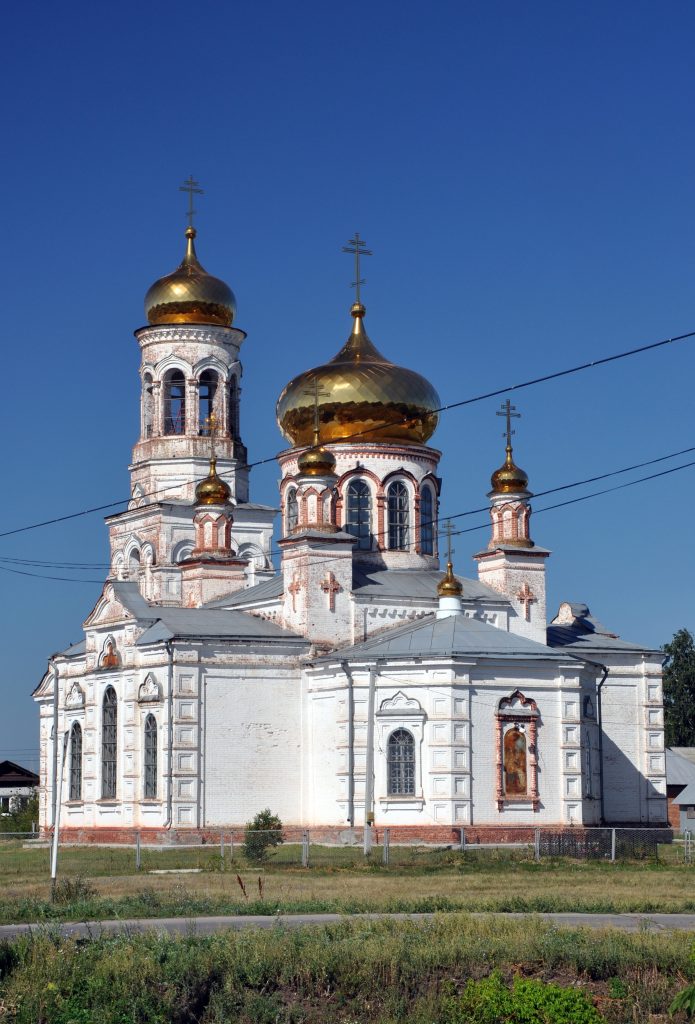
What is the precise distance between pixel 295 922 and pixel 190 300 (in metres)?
33.1

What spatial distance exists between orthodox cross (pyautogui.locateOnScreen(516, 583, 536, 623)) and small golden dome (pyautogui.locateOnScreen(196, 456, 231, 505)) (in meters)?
8.33

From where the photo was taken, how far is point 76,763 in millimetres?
44156

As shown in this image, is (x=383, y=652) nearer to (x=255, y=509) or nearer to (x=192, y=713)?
(x=192, y=713)

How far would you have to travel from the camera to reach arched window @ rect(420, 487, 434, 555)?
45.3m

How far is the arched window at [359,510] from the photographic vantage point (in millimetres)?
44688

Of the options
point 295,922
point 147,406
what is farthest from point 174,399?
point 295,922

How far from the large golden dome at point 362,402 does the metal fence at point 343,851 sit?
1135cm

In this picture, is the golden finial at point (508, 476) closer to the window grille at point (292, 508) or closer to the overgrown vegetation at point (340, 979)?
the window grille at point (292, 508)

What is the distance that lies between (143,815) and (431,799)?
289 inches

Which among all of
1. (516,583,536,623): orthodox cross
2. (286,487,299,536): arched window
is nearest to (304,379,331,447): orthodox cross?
(286,487,299,536): arched window

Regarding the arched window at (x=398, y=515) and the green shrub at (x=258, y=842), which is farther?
the arched window at (x=398, y=515)

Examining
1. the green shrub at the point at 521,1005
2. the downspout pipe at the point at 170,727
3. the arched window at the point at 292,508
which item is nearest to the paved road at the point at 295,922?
the green shrub at the point at 521,1005

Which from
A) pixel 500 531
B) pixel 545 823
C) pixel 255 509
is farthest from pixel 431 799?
pixel 255 509

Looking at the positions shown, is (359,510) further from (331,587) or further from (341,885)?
(341,885)
